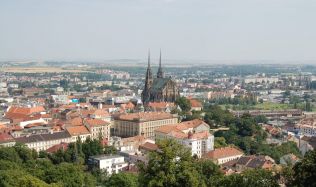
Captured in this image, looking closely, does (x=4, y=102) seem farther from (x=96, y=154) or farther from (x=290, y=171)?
(x=290, y=171)

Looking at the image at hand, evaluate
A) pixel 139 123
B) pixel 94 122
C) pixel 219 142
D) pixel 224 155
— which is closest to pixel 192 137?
pixel 224 155

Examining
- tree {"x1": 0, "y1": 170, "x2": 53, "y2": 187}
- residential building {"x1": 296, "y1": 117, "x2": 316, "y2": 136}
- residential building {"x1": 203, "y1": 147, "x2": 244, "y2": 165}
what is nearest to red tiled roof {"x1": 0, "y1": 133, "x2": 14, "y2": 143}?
tree {"x1": 0, "y1": 170, "x2": 53, "y2": 187}

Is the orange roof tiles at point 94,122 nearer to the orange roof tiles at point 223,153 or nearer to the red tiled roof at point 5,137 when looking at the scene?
the red tiled roof at point 5,137

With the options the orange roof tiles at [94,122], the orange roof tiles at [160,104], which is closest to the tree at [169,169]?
the orange roof tiles at [94,122]

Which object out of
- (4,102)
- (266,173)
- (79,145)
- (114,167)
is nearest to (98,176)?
(114,167)

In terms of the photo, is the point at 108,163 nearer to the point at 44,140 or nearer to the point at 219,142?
the point at 44,140
